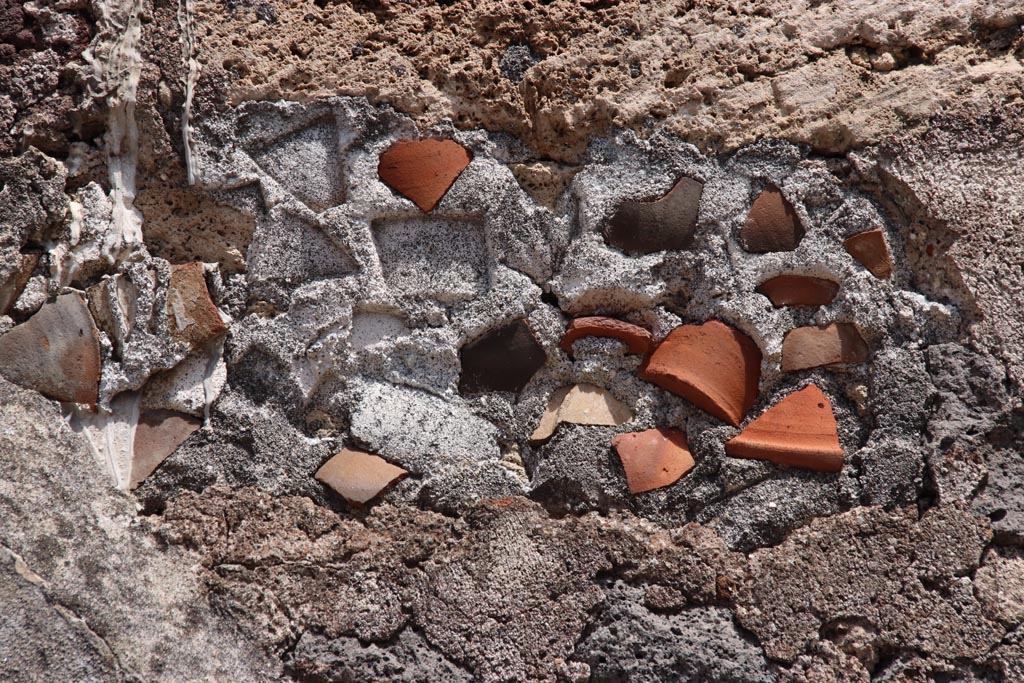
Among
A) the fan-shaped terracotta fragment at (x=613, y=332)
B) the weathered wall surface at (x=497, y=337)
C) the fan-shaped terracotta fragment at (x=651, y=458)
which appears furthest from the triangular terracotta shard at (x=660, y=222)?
the fan-shaped terracotta fragment at (x=651, y=458)

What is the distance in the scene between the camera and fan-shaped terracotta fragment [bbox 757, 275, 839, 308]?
1723 millimetres

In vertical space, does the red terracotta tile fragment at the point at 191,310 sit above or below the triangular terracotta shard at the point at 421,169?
below

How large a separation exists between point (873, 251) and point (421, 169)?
0.87 metres

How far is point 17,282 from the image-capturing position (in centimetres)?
171

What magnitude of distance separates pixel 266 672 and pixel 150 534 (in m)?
0.32

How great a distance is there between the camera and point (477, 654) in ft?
5.28

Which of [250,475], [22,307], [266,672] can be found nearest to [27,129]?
[22,307]

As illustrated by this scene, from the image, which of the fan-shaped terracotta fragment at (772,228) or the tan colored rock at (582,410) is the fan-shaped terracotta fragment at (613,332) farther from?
the fan-shaped terracotta fragment at (772,228)

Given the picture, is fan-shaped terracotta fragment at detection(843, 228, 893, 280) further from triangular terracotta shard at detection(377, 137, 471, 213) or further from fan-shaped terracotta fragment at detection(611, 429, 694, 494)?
triangular terracotta shard at detection(377, 137, 471, 213)

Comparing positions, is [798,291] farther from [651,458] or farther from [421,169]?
[421,169]

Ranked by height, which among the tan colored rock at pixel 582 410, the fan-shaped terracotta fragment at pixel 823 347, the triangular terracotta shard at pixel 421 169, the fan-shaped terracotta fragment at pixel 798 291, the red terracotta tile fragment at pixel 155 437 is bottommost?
the tan colored rock at pixel 582 410

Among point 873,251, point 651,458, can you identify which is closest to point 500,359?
point 651,458

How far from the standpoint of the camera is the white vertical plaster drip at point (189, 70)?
176cm

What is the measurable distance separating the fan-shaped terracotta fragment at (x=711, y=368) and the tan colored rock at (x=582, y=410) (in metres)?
0.08
